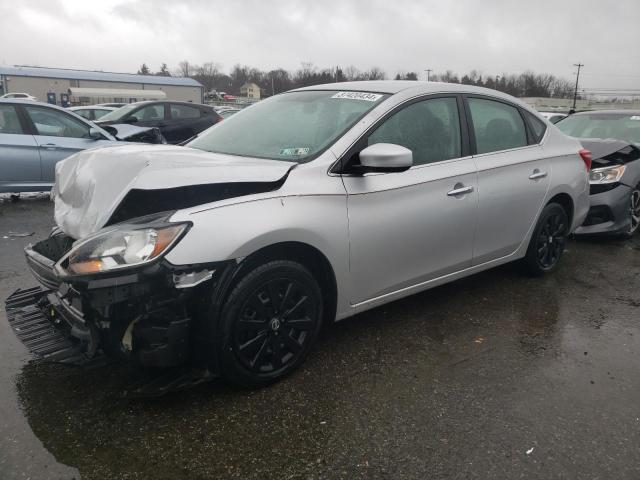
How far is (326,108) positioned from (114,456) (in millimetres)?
2370

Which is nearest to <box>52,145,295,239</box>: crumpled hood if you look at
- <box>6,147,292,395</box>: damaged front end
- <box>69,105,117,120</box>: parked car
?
<box>6,147,292,395</box>: damaged front end

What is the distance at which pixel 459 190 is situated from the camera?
11.7 ft

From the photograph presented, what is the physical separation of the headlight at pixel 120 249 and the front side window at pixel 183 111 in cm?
1033

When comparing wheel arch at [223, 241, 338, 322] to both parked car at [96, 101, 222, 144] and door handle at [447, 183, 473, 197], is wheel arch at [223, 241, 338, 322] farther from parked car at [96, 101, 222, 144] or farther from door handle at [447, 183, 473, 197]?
parked car at [96, 101, 222, 144]

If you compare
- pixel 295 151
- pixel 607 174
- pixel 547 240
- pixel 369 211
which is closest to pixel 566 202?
pixel 547 240

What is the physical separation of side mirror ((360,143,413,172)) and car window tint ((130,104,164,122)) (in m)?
9.92

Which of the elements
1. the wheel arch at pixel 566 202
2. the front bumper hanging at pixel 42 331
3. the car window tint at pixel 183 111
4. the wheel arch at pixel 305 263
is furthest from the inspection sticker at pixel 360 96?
the car window tint at pixel 183 111

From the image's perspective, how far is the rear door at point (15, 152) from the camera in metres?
7.12

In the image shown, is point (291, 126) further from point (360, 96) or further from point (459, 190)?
point (459, 190)

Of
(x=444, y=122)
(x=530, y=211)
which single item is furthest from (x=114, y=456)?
(x=530, y=211)

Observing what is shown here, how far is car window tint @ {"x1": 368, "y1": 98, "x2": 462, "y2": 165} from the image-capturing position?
3295 millimetres

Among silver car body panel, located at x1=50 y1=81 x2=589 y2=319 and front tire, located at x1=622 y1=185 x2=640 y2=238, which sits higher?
silver car body panel, located at x1=50 y1=81 x2=589 y2=319

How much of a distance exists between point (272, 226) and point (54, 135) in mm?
6379

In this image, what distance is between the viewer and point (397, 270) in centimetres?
326
